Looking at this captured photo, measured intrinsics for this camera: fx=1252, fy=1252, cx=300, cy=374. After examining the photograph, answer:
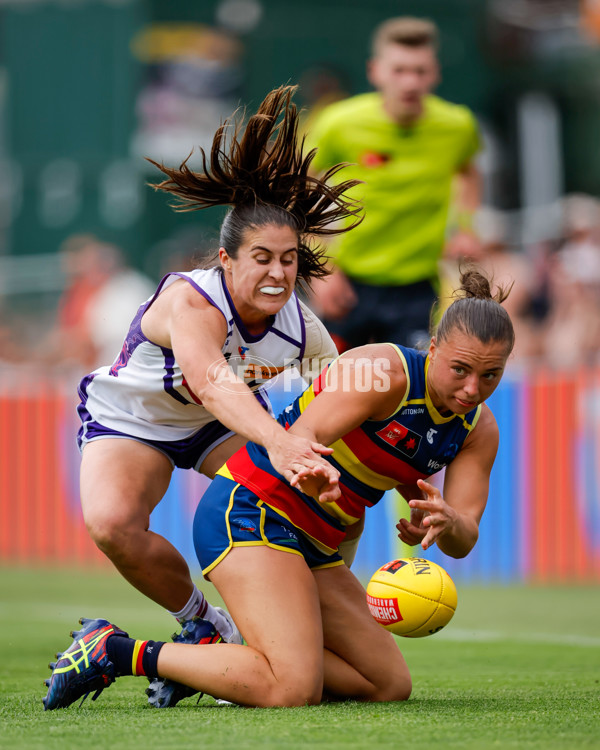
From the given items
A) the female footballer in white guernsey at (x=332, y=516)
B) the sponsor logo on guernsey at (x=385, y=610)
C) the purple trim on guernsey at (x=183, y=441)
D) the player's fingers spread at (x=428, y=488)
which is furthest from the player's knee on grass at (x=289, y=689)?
the purple trim on guernsey at (x=183, y=441)

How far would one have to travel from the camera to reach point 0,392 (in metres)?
11.7

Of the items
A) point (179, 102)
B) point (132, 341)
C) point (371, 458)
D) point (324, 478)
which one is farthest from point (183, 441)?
point (179, 102)

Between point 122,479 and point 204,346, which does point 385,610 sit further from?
point 122,479

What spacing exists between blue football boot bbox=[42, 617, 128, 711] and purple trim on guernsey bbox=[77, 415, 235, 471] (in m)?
1.05

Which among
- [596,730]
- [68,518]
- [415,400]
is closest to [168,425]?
[415,400]

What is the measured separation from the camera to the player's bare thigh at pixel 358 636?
493cm

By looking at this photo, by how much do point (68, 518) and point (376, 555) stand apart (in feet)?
9.53

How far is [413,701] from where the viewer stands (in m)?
4.85

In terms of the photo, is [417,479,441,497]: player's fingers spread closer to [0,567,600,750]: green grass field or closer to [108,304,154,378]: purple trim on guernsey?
[0,567,600,750]: green grass field

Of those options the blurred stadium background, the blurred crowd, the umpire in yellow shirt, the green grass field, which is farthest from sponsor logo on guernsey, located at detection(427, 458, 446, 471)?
the blurred stadium background

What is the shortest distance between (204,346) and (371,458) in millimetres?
776

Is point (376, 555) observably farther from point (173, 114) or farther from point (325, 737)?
point (173, 114)

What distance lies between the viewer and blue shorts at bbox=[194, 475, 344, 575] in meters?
4.81

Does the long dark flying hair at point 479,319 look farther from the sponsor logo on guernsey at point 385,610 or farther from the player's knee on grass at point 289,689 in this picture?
the player's knee on grass at point 289,689
